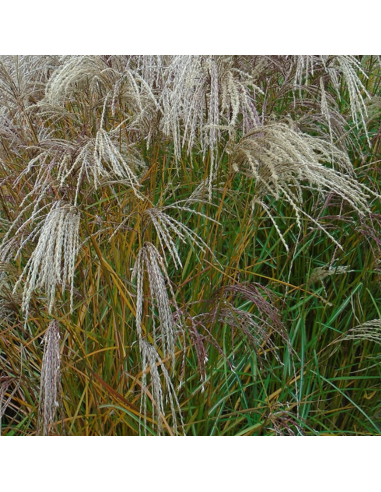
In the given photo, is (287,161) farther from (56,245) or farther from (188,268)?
(188,268)

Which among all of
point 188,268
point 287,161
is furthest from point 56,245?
point 188,268

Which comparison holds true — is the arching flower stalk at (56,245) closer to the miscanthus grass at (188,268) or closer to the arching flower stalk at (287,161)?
the miscanthus grass at (188,268)

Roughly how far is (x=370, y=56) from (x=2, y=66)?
123 cm

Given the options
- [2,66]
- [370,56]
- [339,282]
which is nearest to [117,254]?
[2,66]

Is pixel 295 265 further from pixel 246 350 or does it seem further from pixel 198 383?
pixel 198 383

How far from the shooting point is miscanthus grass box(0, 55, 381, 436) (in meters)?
1.14

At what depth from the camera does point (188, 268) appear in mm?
1583

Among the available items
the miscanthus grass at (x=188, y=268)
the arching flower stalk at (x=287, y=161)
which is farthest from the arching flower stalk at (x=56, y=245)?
the arching flower stalk at (x=287, y=161)

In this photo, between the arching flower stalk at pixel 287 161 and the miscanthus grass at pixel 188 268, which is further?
the miscanthus grass at pixel 188 268

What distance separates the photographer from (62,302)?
4.34ft

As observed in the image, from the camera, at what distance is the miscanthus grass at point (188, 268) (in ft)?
3.73

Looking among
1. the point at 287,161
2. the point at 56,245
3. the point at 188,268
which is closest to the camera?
the point at 56,245

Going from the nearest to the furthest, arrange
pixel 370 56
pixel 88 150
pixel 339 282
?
Answer: pixel 88 150
pixel 339 282
pixel 370 56

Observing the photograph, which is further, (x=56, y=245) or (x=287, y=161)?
(x=287, y=161)
